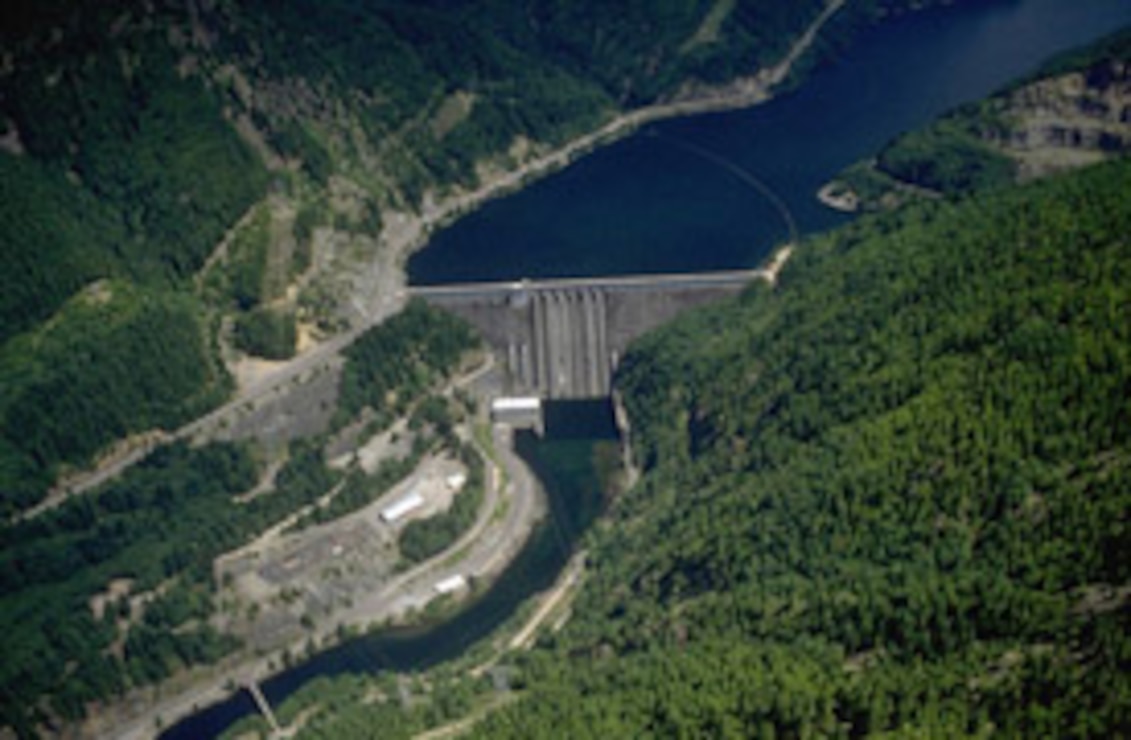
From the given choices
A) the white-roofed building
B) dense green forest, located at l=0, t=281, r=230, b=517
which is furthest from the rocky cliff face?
dense green forest, located at l=0, t=281, r=230, b=517

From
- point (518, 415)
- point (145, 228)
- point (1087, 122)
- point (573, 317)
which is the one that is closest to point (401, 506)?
point (518, 415)

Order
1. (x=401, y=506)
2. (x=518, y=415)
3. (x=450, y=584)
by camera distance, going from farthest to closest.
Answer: (x=518, y=415) → (x=401, y=506) → (x=450, y=584)

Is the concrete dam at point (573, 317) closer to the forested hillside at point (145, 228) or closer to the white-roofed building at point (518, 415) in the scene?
the white-roofed building at point (518, 415)

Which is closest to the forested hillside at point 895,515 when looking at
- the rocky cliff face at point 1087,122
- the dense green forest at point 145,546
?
the dense green forest at point 145,546

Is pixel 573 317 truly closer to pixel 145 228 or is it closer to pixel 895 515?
pixel 145 228

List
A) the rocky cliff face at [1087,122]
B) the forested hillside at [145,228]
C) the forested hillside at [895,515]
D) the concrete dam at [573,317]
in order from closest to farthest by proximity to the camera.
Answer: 1. the forested hillside at [895,515]
2. the forested hillside at [145,228]
3. the concrete dam at [573,317]
4. the rocky cliff face at [1087,122]

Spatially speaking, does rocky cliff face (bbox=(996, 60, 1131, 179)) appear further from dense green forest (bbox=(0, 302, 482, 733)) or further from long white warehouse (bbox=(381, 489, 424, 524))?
long white warehouse (bbox=(381, 489, 424, 524))

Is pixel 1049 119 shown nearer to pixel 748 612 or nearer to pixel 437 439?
pixel 437 439
